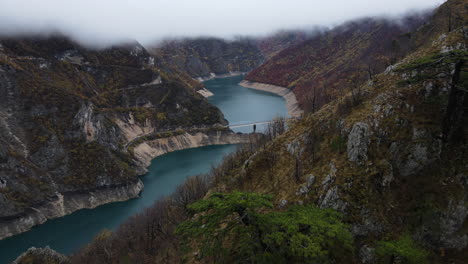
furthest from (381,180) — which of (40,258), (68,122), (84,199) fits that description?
(68,122)

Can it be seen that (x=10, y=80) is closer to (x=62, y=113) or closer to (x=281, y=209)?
(x=62, y=113)

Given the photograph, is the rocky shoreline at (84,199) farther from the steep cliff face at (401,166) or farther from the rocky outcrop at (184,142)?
the steep cliff face at (401,166)

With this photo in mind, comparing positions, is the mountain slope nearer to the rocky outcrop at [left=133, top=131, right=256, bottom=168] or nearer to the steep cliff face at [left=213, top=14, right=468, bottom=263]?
the steep cliff face at [left=213, top=14, right=468, bottom=263]

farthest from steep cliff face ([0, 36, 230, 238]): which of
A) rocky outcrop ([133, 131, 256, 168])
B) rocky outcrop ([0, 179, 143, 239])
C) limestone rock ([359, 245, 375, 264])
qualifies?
limestone rock ([359, 245, 375, 264])

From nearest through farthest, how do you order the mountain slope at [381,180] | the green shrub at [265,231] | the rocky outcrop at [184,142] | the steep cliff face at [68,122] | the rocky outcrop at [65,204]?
1. the green shrub at [265,231]
2. the mountain slope at [381,180]
3. the rocky outcrop at [65,204]
4. the steep cliff face at [68,122]
5. the rocky outcrop at [184,142]

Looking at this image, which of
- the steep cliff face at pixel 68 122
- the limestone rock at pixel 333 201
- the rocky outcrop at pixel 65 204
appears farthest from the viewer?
the steep cliff face at pixel 68 122

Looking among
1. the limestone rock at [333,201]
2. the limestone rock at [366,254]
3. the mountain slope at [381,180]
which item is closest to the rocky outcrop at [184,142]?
the mountain slope at [381,180]

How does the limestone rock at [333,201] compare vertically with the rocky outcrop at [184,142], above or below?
above
